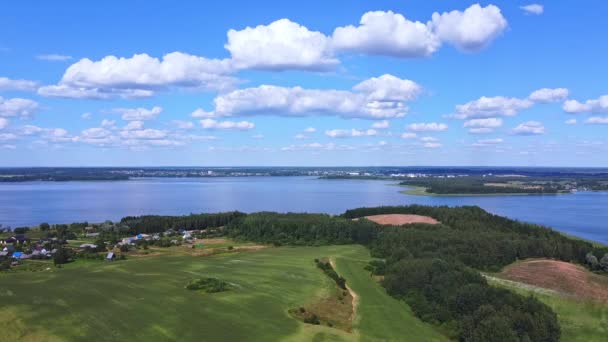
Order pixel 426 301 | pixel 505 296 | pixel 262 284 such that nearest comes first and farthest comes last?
pixel 505 296 < pixel 426 301 < pixel 262 284

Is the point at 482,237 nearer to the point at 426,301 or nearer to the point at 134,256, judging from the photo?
the point at 426,301

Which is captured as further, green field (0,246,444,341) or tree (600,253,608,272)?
tree (600,253,608,272)

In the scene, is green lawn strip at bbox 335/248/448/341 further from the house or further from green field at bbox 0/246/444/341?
the house

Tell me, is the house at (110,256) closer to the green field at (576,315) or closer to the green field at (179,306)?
the green field at (179,306)

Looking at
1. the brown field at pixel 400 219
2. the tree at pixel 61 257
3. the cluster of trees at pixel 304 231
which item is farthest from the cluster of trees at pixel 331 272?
the tree at pixel 61 257

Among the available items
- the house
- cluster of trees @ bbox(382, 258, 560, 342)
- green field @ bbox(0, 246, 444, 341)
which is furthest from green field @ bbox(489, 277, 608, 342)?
the house

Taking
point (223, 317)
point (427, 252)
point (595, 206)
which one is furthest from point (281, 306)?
point (595, 206)

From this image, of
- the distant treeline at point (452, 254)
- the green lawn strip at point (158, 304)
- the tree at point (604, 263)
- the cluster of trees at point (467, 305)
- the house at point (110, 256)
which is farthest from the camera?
the house at point (110, 256)
